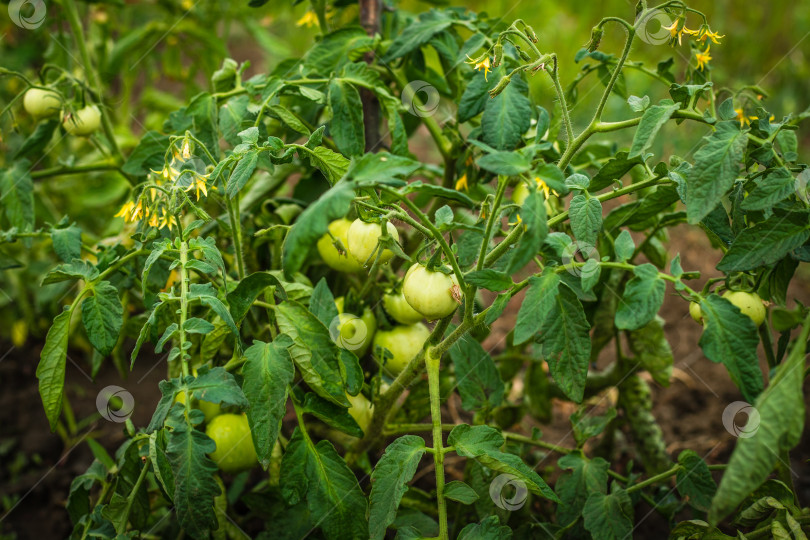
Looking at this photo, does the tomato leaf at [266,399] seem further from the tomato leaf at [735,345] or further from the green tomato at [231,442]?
the tomato leaf at [735,345]

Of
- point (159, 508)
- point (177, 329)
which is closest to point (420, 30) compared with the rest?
point (177, 329)

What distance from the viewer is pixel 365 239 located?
83cm

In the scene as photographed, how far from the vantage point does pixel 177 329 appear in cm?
75

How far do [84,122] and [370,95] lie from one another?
54 cm

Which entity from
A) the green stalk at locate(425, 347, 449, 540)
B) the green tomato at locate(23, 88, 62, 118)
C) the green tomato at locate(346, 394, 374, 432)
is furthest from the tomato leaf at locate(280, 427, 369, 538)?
the green tomato at locate(23, 88, 62, 118)

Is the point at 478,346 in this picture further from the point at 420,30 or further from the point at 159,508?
the point at 159,508

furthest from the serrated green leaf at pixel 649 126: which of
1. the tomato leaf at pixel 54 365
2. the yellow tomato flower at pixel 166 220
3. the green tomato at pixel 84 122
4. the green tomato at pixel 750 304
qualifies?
the green tomato at pixel 84 122

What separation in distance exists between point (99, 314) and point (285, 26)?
2945mm

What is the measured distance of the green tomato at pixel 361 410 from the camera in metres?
1.08

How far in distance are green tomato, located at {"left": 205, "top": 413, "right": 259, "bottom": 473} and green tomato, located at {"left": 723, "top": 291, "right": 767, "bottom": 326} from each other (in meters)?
0.73

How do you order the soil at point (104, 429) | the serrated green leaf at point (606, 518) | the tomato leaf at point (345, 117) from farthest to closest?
the soil at point (104, 429) → the tomato leaf at point (345, 117) → the serrated green leaf at point (606, 518)

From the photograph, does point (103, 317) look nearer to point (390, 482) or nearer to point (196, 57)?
point (390, 482)

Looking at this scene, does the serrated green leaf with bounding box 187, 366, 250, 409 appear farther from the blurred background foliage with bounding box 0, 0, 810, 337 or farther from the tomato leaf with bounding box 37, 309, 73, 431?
the blurred background foliage with bounding box 0, 0, 810, 337

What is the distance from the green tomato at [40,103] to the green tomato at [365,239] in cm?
68
